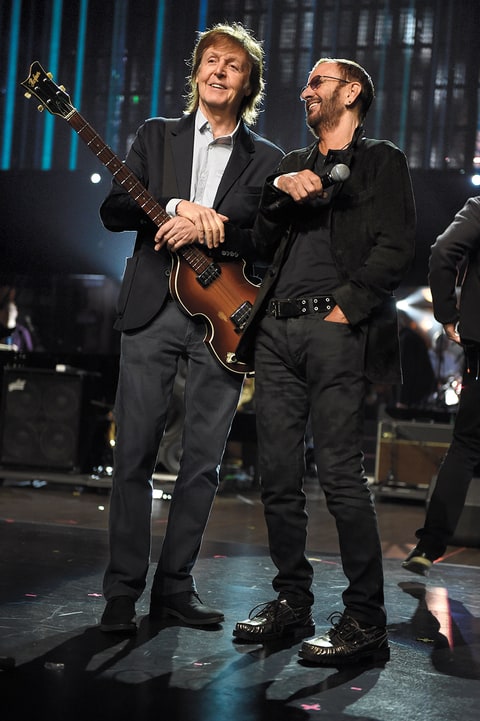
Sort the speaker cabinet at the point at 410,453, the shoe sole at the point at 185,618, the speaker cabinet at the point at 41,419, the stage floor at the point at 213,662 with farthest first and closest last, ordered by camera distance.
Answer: the speaker cabinet at the point at 410,453, the speaker cabinet at the point at 41,419, the shoe sole at the point at 185,618, the stage floor at the point at 213,662

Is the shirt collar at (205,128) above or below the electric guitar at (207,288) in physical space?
above

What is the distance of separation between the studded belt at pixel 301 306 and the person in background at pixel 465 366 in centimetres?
130

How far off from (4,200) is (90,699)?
33.8ft

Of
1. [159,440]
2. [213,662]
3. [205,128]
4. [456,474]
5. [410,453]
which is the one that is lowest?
[213,662]

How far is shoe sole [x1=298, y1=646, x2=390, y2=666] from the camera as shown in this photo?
2.61 m

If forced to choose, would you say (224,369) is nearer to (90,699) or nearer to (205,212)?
(205,212)

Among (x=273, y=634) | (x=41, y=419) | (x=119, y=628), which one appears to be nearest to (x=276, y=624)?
(x=273, y=634)

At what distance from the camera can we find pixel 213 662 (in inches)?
102

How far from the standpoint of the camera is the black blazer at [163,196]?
3115mm

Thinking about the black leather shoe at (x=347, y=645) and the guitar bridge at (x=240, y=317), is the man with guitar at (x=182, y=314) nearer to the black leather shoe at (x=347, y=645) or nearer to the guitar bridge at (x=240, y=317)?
the guitar bridge at (x=240, y=317)

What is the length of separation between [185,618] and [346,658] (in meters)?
0.60

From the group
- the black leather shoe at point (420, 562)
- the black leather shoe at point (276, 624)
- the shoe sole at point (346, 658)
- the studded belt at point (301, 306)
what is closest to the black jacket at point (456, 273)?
the black leather shoe at point (420, 562)

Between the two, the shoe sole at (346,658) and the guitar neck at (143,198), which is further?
the guitar neck at (143,198)

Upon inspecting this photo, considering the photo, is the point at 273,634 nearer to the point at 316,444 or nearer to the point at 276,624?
the point at 276,624
